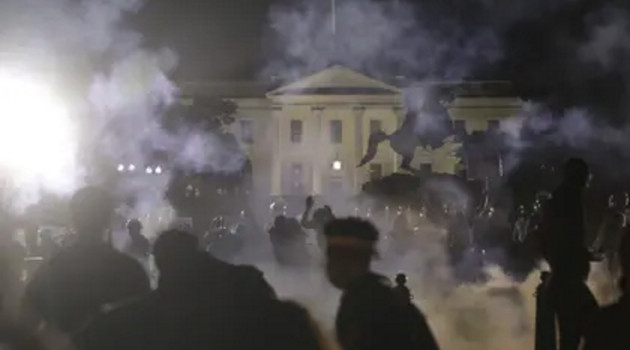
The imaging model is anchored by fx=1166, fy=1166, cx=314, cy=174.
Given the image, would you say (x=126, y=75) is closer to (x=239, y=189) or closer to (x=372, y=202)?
(x=239, y=189)

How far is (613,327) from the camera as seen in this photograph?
17.1ft

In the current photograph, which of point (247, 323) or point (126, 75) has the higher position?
point (126, 75)

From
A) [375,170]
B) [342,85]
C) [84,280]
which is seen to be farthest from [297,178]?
[84,280]

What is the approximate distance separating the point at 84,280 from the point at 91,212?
0.40m

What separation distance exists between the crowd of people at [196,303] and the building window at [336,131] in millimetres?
61158


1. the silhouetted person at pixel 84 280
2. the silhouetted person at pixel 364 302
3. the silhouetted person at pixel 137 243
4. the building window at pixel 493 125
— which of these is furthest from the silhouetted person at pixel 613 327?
the building window at pixel 493 125

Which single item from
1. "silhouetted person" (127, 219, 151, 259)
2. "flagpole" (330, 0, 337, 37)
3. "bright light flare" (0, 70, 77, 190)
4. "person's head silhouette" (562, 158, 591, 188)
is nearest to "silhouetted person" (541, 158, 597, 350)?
"person's head silhouette" (562, 158, 591, 188)

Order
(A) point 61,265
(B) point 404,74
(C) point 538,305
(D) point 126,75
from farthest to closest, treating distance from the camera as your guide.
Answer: (B) point 404,74, (D) point 126,75, (C) point 538,305, (A) point 61,265

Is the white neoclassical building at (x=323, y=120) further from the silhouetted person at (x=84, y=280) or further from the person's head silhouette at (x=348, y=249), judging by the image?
the person's head silhouette at (x=348, y=249)

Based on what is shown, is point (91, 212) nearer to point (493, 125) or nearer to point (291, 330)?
point (291, 330)

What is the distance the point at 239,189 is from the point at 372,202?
25388mm

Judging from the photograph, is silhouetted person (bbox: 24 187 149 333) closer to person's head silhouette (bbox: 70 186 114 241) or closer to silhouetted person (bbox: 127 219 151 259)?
person's head silhouette (bbox: 70 186 114 241)

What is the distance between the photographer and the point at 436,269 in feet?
63.5

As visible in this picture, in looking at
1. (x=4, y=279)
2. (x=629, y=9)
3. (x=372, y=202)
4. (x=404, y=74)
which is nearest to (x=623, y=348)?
(x=4, y=279)
